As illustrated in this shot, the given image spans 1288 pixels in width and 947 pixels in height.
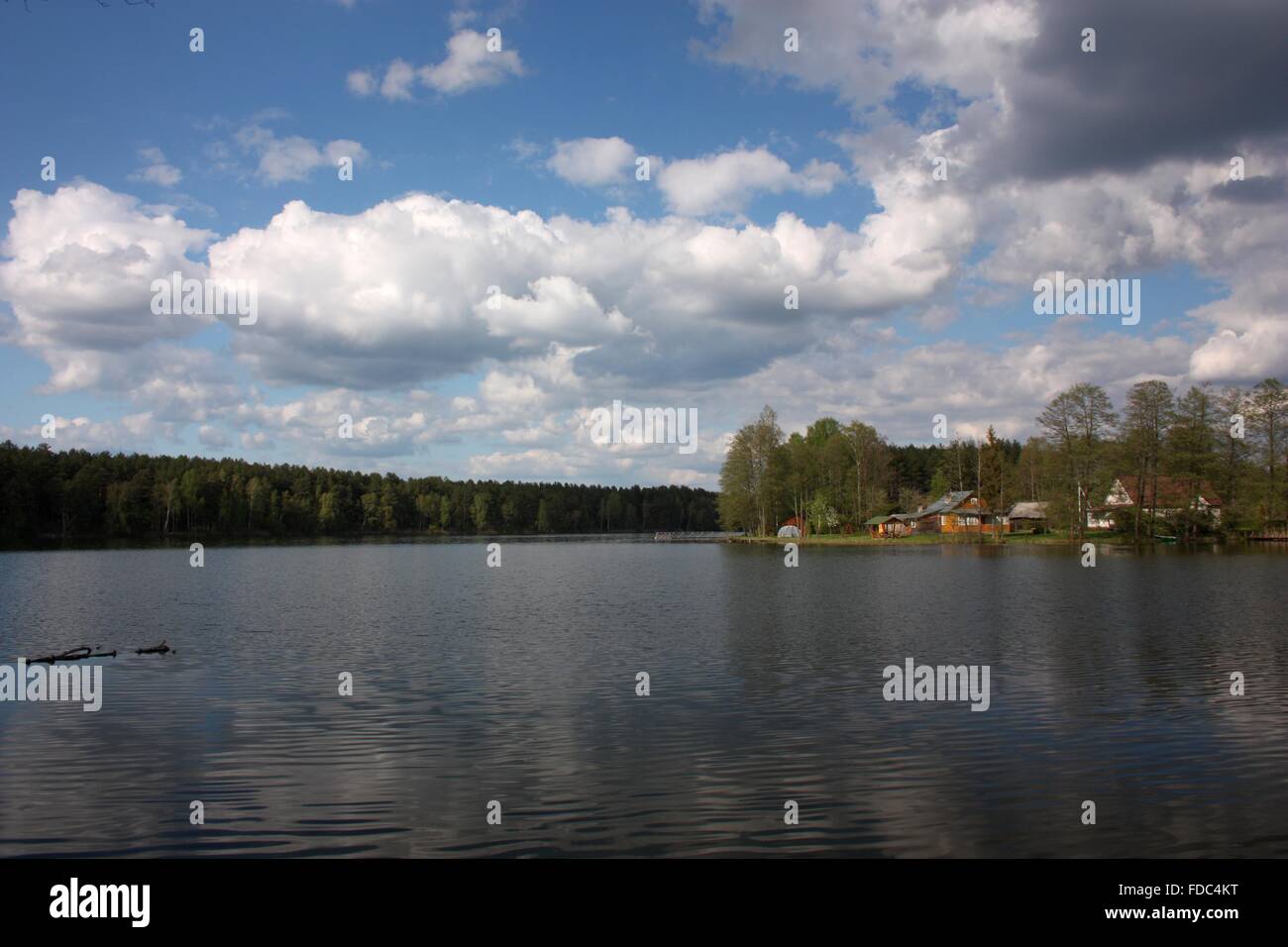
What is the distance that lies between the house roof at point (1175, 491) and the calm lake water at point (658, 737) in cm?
6181

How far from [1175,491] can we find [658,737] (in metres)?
92.1

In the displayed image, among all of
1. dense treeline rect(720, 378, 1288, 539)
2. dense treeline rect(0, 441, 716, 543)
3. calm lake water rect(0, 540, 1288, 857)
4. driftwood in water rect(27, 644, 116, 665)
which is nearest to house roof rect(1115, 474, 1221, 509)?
dense treeline rect(720, 378, 1288, 539)

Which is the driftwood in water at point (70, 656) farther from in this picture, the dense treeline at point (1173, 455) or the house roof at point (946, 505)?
the house roof at point (946, 505)

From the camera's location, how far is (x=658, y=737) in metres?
15.7

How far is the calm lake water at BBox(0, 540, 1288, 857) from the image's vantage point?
431 inches

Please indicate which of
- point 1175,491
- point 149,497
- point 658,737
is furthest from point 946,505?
point 149,497

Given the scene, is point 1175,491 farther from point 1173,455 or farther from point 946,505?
point 946,505

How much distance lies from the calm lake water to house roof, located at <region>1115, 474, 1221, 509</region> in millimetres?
61815

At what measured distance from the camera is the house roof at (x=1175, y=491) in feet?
289

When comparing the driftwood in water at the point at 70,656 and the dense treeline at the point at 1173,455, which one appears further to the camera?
the dense treeline at the point at 1173,455

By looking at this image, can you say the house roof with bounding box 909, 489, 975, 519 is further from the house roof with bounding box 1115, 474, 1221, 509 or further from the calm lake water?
the calm lake water

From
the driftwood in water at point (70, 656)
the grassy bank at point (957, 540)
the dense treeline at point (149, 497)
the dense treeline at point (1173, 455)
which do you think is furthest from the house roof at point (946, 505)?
the dense treeline at point (149, 497)
